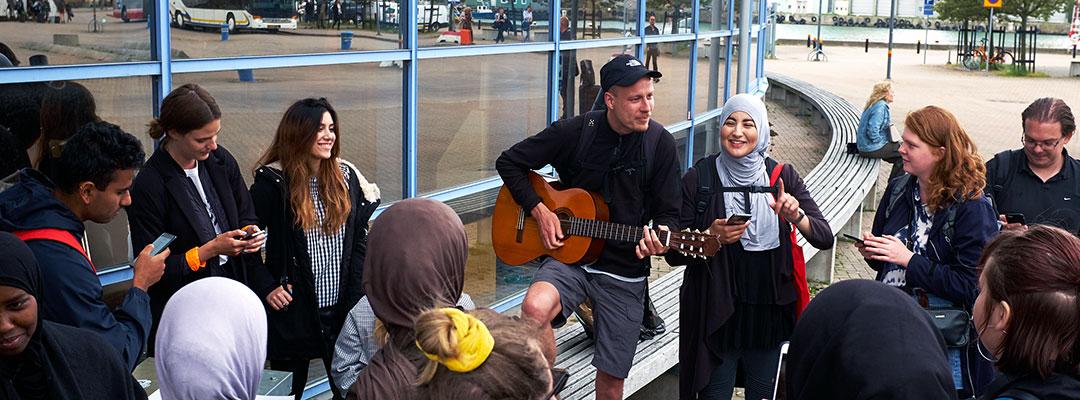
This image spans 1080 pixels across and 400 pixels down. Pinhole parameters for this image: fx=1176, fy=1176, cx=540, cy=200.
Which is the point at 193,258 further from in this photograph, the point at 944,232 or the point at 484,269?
the point at 484,269

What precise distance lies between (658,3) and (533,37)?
7.62 feet

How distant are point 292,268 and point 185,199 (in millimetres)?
552

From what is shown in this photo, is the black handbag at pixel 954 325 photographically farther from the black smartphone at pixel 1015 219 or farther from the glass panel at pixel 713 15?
the glass panel at pixel 713 15

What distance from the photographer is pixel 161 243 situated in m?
3.70

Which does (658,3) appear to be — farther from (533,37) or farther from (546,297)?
(546,297)

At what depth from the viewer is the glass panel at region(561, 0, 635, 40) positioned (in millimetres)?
7406

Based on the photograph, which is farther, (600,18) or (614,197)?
(600,18)

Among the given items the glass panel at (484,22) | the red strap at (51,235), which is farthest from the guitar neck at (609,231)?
the red strap at (51,235)

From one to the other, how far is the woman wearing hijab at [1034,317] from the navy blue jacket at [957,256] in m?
1.36

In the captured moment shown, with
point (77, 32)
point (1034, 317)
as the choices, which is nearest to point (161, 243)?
point (77, 32)

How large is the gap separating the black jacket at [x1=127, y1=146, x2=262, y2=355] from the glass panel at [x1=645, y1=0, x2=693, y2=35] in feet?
16.5

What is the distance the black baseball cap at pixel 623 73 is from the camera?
15.4ft

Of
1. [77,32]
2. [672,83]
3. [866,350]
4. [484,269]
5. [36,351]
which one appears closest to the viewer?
[866,350]

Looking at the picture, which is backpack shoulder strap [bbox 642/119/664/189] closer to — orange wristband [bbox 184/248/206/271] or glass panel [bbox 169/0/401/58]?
glass panel [bbox 169/0/401/58]
